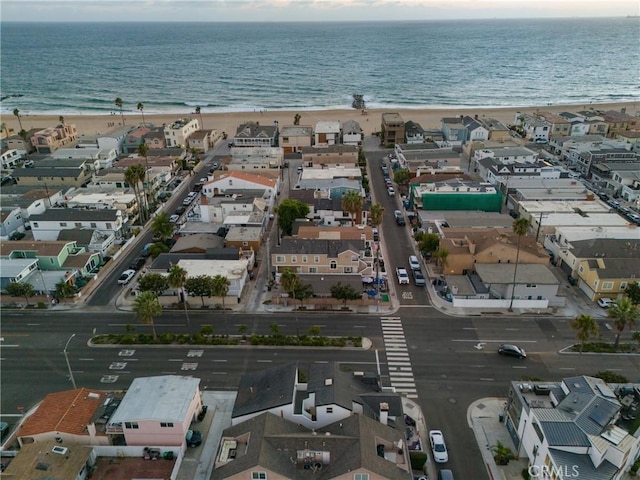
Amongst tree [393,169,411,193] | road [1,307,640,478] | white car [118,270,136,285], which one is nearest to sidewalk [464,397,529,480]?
road [1,307,640,478]

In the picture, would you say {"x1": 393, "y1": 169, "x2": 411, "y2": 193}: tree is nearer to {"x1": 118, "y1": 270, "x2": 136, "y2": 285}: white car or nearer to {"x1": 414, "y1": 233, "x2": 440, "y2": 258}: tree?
{"x1": 414, "y1": 233, "x2": 440, "y2": 258}: tree

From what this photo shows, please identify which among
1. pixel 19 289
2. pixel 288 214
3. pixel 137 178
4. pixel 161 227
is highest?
pixel 137 178

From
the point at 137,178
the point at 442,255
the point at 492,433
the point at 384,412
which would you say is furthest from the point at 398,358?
the point at 137,178

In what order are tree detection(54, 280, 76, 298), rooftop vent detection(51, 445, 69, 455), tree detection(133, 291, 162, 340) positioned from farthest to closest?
1. tree detection(54, 280, 76, 298)
2. tree detection(133, 291, 162, 340)
3. rooftop vent detection(51, 445, 69, 455)

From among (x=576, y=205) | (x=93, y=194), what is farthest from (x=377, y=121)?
(x=93, y=194)

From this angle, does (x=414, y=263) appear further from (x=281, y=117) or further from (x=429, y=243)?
(x=281, y=117)

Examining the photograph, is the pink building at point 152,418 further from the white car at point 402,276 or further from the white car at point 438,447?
the white car at point 402,276
